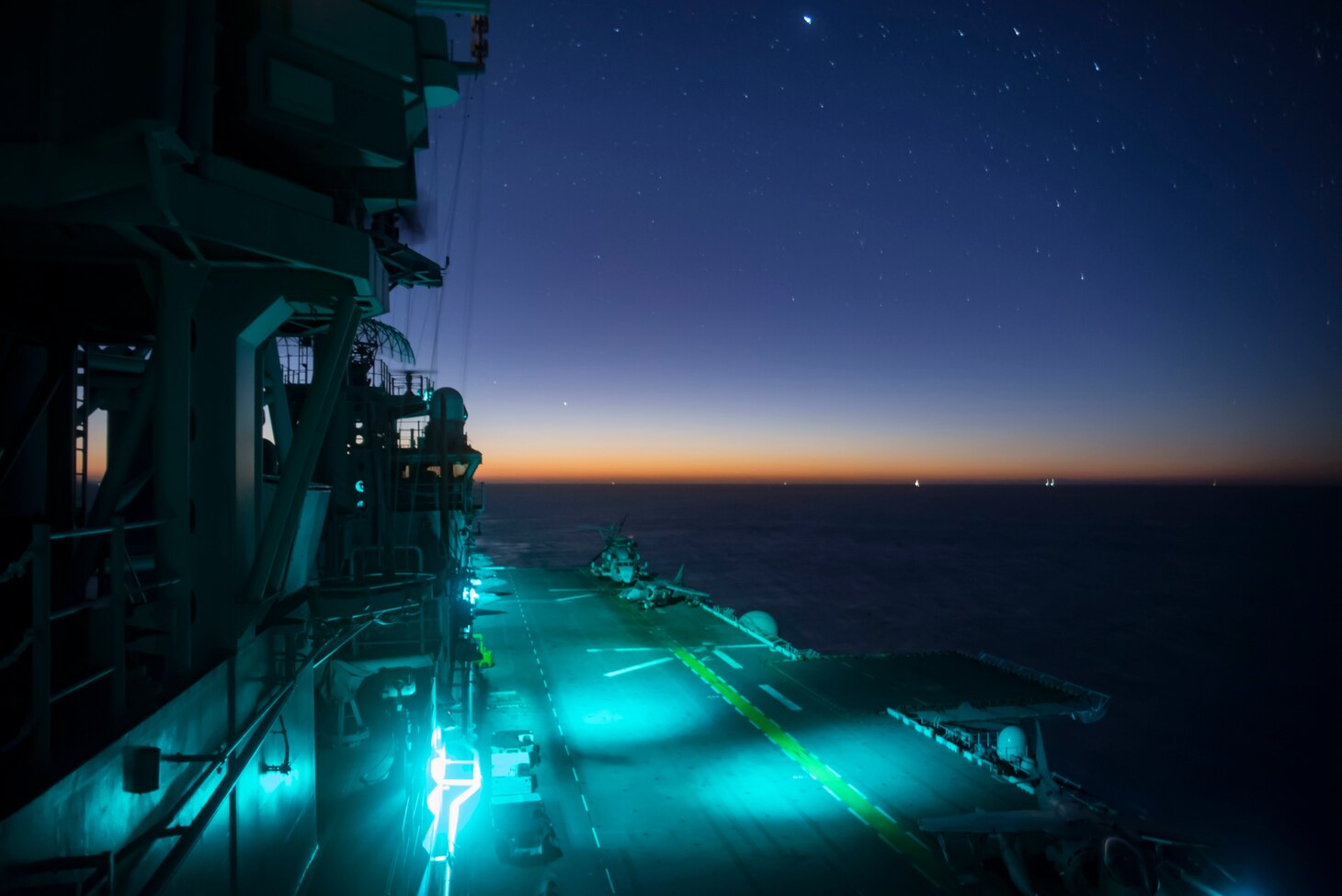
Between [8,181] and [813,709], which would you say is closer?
[8,181]

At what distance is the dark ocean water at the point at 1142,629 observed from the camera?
34.9m

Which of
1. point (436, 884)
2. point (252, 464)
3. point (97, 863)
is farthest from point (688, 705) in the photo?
point (97, 863)

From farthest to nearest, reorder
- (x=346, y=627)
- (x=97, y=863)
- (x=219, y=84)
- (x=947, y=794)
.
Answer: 1. (x=947, y=794)
2. (x=346, y=627)
3. (x=219, y=84)
4. (x=97, y=863)

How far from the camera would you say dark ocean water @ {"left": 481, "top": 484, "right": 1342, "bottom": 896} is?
3488 centimetres

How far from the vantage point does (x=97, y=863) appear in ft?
12.9

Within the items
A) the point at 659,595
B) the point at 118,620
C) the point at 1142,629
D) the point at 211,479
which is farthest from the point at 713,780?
the point at 1142,629

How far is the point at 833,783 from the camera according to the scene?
2194cm

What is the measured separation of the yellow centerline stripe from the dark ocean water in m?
8.54

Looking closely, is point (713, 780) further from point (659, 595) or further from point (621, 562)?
point (621, 562)

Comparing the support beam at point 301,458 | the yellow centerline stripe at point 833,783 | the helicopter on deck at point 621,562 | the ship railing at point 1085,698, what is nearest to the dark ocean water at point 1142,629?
the ship railing at point 1085,698

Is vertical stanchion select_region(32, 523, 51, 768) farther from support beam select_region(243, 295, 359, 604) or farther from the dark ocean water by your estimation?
the dark ocean water

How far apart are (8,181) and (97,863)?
4.20 meters

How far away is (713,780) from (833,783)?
3.53 metres

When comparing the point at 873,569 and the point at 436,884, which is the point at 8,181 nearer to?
the point at 436,884
